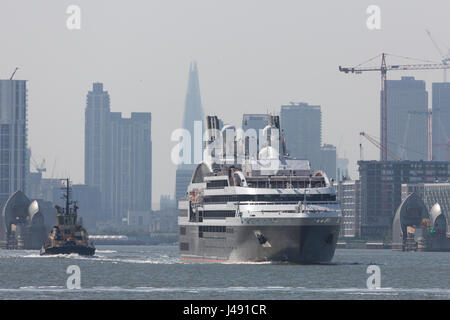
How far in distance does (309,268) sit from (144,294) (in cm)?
4553

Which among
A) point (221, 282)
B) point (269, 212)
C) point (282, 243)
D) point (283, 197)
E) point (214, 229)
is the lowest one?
point (221, 282)

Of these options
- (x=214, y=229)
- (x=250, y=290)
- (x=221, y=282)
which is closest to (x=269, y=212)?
(x=214, y=229)

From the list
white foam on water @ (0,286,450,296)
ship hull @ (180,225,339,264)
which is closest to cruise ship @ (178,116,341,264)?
ship hull @ (180,225,339,264)

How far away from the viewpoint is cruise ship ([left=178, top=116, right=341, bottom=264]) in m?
166

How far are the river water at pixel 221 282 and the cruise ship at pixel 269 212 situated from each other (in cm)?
214

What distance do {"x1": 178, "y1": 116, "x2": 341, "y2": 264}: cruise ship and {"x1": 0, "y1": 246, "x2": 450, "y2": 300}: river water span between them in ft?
7.01

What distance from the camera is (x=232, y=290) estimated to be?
408 feet

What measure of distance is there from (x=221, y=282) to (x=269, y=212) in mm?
29901

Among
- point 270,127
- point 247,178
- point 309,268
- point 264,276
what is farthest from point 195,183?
point 264,276

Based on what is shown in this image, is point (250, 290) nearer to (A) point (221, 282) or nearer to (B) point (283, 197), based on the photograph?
(A) point (221, 282)

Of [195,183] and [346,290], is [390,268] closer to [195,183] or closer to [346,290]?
[195,183]

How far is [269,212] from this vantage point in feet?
545

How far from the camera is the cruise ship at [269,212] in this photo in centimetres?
16562

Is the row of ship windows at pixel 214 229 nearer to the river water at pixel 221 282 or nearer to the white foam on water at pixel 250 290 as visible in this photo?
the river water at pixel 221 282
